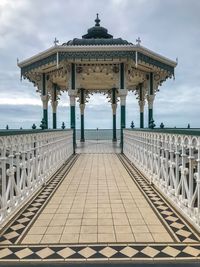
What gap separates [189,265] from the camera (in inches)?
114

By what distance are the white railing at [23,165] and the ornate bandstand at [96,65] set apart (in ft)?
17.0

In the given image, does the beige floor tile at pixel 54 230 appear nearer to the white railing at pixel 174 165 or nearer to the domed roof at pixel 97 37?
the white railing at pixel 174 165

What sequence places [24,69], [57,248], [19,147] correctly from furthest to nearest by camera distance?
1. [24,69]
2. [19,147]
3. [57,248]

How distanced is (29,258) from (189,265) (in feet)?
5.71

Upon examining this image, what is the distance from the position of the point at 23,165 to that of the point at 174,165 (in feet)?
9.19

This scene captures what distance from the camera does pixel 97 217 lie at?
4.53 m

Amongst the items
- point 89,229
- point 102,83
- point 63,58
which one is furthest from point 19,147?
point 102,83

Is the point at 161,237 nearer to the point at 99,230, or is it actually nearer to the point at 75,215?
the point at 99,230

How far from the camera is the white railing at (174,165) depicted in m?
4.06

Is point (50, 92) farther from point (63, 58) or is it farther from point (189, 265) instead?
point (189, 265)

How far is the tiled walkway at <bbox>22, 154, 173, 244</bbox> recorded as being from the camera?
3.69 m

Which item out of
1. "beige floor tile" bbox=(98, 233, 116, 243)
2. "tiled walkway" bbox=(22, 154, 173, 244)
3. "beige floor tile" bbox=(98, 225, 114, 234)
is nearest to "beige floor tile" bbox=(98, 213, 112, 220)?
"tiled walkway" bbox=(22, 154, 173, 244)

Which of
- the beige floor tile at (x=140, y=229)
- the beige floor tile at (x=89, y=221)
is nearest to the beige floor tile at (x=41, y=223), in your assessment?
the beige floor tile at (x=89, y=221)

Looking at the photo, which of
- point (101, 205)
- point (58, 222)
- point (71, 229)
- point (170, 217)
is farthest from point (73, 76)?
point (71, 229)
